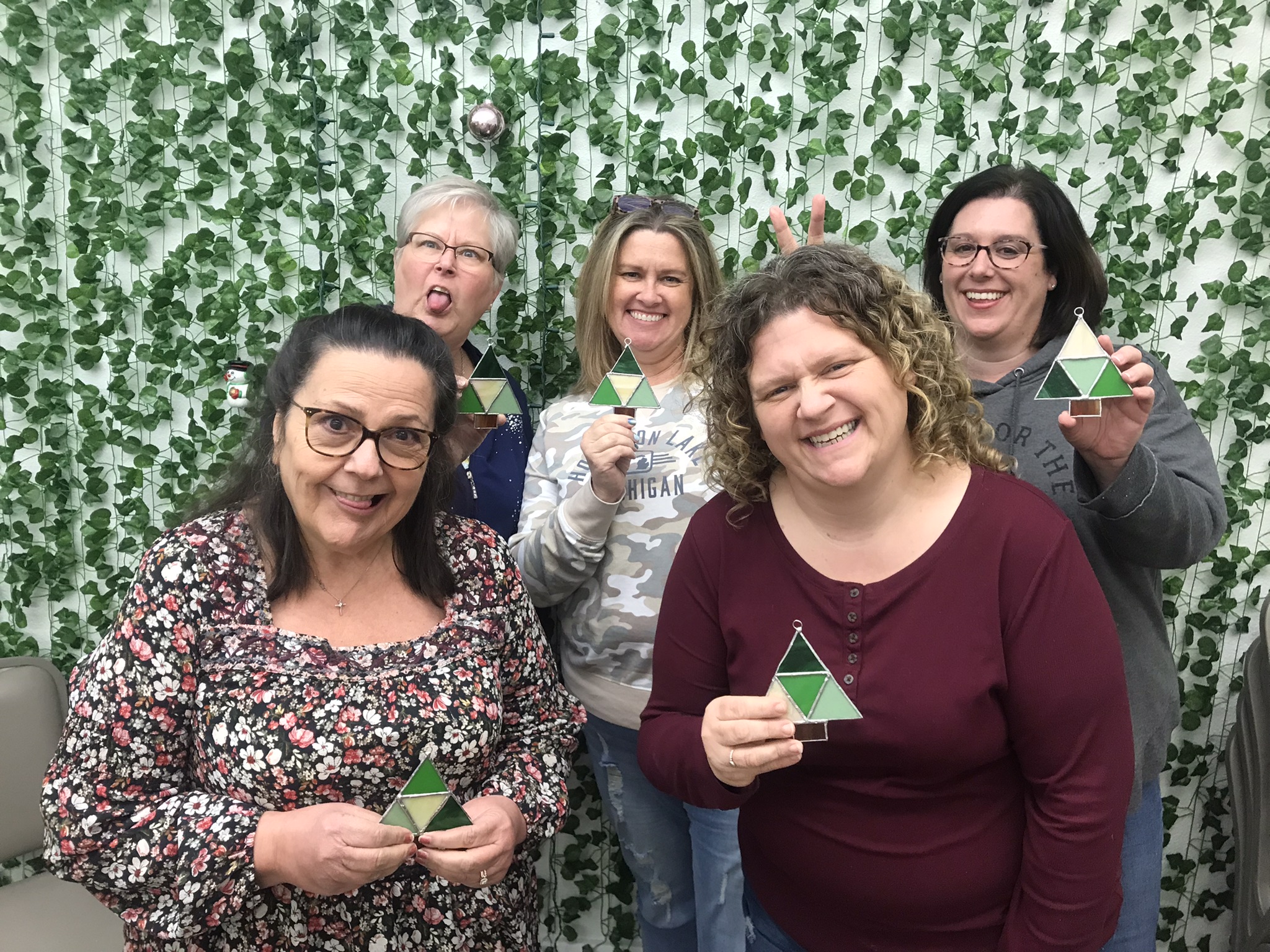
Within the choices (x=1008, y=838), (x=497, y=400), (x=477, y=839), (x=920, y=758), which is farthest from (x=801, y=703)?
(x=497, y=400)

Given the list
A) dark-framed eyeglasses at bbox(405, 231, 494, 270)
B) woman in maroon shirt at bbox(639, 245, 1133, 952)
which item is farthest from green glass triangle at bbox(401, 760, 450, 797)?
dark-framed eyeglasses at bbox(405, 231, 494, 270)

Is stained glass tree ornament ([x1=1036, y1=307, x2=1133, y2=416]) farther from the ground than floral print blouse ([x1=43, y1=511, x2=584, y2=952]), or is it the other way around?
stained glass tree ornament ([x1=1036, y1=307, x2=1133, y2=416])

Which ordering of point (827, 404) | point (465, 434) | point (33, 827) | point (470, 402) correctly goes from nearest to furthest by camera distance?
point (827, 404)
point (470, 402)
point (465, 434)
point (33, 827)

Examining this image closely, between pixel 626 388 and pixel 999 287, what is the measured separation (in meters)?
0.84

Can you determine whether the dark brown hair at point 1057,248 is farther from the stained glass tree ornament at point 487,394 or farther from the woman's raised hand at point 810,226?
the stained glass tree ornament at point 487,394

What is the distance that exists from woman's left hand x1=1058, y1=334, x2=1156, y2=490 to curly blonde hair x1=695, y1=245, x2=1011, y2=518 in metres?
0.16

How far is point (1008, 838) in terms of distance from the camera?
1.27 m

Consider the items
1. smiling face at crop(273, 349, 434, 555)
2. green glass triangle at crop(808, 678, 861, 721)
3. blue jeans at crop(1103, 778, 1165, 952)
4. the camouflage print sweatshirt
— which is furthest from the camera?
the camouflage print sweatshirt

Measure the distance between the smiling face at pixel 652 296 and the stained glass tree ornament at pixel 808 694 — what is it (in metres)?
1.09

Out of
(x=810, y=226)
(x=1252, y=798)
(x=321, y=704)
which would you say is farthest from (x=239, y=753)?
(x=1252, y=798)

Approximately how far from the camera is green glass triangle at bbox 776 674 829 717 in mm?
1152

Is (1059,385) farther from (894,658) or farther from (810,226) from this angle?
(810,226)

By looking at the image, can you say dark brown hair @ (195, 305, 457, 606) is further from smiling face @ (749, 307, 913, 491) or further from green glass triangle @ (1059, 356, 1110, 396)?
green glass triangle @ (1059, 356, 1110, 396)

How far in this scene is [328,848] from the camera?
1.29 metres
